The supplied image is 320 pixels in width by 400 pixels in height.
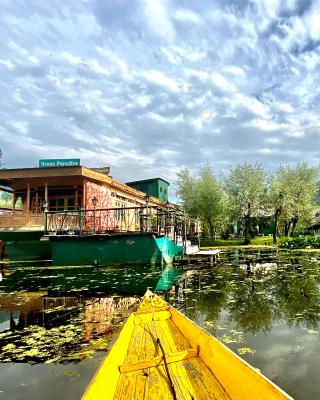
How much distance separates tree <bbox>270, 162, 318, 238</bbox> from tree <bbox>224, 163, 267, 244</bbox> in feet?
6.20

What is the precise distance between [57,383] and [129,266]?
13.2m

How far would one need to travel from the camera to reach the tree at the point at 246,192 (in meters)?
43.4

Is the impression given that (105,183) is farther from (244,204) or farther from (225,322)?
(244,204)

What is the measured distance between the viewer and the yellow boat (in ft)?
9.73

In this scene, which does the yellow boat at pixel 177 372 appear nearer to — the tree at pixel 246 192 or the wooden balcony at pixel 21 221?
the wooden balcony at pixel 21 221

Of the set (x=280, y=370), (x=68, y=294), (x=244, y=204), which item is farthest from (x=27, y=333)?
(x=244, y=204)

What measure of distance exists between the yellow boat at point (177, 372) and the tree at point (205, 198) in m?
35.5

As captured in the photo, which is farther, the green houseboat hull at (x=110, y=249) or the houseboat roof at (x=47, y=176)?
the houseboat roof at (x=47, y=176)

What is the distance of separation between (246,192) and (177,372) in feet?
136

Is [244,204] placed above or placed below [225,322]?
above

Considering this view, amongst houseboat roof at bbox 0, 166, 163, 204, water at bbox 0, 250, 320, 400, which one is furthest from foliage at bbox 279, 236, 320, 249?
houseboat roof at bbox 0, 166, 163, 204

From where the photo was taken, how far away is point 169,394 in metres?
3.27

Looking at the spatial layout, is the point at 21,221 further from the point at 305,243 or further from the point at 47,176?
the point at 305,243

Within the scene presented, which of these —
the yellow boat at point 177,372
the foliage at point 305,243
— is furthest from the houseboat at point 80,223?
the foliage at point 305,243
